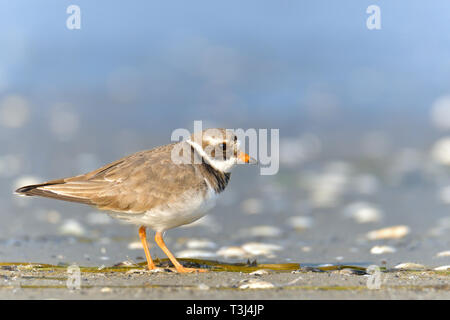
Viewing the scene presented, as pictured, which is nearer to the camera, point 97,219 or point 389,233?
point 389,233

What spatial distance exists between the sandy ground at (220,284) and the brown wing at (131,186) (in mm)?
624

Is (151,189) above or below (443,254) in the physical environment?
above

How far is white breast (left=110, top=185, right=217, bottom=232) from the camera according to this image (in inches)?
234

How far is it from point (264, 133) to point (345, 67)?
6422mm

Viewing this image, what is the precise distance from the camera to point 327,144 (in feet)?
46.9

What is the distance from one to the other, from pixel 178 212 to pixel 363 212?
441 cm

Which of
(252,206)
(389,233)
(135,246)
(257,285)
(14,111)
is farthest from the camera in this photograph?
(14,111)

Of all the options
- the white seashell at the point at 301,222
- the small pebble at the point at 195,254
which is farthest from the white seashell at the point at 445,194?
the small pebble at the point at 195,254

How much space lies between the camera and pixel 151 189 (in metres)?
6.03

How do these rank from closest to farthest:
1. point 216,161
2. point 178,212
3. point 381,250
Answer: point 178,212 < point 216,161 < point 381,250

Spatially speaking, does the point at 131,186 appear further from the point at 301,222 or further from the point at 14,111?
the point at 14,111

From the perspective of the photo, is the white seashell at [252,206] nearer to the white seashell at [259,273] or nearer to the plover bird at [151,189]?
the plover bird at [151,189]

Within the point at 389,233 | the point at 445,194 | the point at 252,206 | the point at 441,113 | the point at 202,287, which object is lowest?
the point at 202,287

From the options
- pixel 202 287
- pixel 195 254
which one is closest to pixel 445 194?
pixel 195 254
